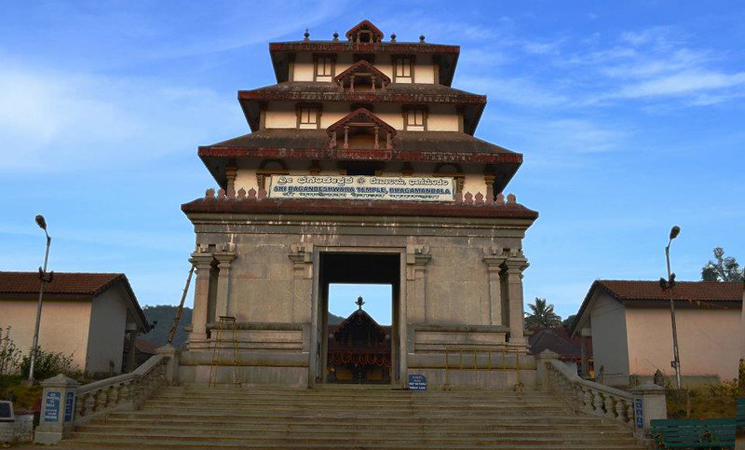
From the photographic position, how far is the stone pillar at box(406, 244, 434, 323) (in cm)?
2644

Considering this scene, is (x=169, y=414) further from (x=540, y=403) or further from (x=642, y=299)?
(x=642, y=299)

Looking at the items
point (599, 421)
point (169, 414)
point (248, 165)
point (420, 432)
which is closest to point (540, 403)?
point (599, 421)

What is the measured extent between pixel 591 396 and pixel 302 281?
11762 mm

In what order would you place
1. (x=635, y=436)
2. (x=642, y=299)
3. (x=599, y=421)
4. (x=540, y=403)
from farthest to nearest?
1. (x=642, y=299)
2. (x=540, y=403)
3. (x=599, y=421)
4. (x=635, y=436)

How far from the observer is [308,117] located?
33.6m

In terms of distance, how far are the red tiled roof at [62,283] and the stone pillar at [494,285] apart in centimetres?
1920

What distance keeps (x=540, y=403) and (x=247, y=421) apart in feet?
30.3

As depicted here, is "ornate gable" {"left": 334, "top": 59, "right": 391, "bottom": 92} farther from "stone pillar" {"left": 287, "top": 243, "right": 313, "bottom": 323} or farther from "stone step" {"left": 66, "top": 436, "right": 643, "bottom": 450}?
"stone step" {"left": 66, "top": 436, "right": 643, "bottom": 450}

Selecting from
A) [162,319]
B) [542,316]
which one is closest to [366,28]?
[542,316]

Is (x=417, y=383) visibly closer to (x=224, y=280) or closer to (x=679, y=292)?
(x=224, y=280)

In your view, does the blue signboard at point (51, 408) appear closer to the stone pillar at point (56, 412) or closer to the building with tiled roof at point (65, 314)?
the stone pillar at point (56, 412)

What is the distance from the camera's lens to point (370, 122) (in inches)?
1230

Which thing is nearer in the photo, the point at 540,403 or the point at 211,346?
the point at 540,403

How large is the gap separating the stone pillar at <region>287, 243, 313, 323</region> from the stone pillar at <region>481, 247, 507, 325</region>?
6934 millimetres
